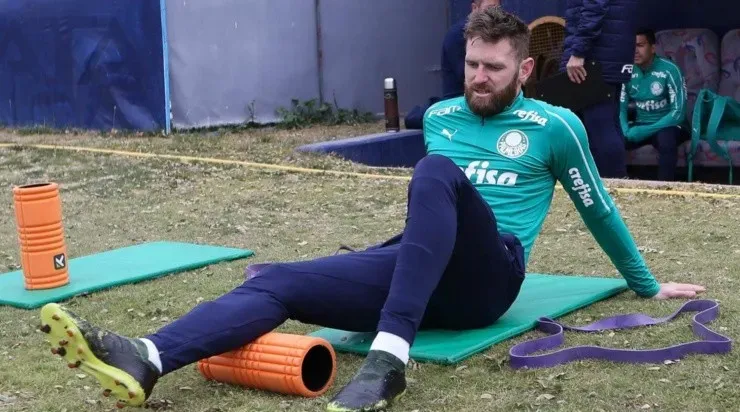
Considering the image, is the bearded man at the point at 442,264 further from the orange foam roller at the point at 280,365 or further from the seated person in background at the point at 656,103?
the seated person in background at the point at 656,103

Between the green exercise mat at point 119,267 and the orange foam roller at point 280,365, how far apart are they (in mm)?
1597

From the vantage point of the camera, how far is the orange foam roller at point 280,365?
10.5 ft

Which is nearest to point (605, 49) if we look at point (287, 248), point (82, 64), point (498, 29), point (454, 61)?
point (454, 61)

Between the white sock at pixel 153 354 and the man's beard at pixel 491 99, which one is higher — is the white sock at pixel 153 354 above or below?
below

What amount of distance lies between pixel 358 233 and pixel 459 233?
2860 millimetres

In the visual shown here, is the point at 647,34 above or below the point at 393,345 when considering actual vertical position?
above

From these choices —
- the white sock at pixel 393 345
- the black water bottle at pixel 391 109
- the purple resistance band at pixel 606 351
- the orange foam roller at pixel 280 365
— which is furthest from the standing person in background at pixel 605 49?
the white sock at pixel 393 345

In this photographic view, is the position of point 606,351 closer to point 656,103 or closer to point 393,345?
point 393,345

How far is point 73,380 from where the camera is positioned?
3570 mm

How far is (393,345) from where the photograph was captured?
3.08 meters

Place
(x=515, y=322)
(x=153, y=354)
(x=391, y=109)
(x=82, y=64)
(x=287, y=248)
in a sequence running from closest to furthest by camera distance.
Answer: (x=153, y=354), (x=515, y=322), (x=287, y=248), (x=391, y=109), (x=82, y=64)

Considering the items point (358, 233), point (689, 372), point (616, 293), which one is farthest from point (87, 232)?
point (689, 372)

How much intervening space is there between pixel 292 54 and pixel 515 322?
8.34m

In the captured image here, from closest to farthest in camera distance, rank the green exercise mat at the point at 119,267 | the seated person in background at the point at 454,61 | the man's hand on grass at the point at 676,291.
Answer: the man's hand on grass at the point at 676,291 < the green exercise mat at the point at 119,267 < the seated person in background at the point at 454,61
